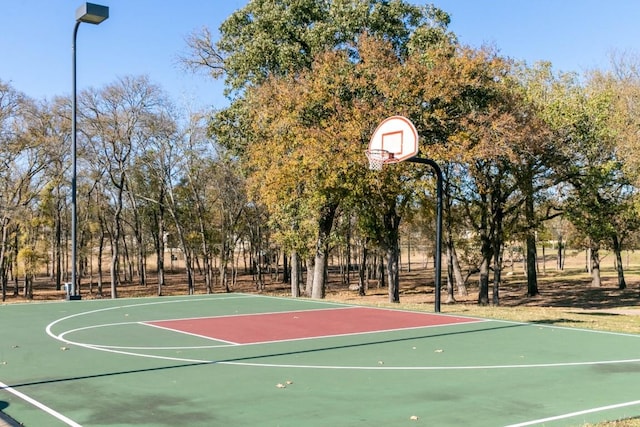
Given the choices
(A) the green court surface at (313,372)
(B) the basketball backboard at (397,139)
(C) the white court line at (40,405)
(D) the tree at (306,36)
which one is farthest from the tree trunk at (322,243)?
(C) the white court line at (40,405)

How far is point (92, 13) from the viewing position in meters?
16.8

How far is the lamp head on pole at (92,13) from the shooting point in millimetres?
16672

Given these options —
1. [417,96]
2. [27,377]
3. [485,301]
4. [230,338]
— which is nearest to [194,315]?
[230,338]

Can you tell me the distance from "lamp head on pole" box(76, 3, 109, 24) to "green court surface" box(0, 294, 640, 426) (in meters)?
7.85

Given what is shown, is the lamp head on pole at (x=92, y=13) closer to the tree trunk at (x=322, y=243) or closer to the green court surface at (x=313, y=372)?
the green court surface at (x=313, y=372)

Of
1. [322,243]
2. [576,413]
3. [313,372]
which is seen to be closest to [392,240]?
[322,243]

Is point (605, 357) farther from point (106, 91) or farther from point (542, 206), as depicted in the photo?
point (106, 91)

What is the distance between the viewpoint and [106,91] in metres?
33.8

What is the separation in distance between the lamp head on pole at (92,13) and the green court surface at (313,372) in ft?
25.8

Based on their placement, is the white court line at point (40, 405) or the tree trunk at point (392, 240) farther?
the tree trunk at point (392, 240)

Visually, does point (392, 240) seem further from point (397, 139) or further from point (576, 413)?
point (576, 413)

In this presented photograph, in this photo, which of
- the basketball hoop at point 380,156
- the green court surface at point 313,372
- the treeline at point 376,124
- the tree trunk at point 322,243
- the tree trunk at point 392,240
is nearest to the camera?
the green court surface at point 313,372

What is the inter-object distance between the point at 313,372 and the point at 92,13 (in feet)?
41.0

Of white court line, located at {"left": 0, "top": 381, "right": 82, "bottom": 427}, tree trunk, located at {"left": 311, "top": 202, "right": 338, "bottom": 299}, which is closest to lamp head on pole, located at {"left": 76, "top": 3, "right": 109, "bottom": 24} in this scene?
tree trunk, located at {"left": 311, "top": 202, "right": 338, "bottom": 299}
